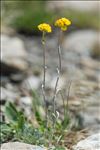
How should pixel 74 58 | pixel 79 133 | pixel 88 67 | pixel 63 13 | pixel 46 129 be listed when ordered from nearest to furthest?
1. pixel 46 129
2. pixel 79 133
3. pixel 88 67
4. pixel 74 58
5. pixel 63 13

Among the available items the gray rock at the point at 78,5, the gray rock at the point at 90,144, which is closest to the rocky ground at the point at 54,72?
the gray rock at the point at 90,144

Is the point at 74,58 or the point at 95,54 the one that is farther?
the point at 95,54

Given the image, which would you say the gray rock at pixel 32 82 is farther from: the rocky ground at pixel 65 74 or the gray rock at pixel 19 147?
the gray rock at pixel 19 147

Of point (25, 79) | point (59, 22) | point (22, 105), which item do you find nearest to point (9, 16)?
point (25, 79)

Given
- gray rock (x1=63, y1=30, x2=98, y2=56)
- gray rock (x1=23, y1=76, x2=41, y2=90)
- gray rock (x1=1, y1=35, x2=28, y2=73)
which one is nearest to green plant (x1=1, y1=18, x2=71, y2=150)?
gray rock (x1=23, y1=76, x2=41, y2=90)

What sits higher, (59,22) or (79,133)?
(59,22)

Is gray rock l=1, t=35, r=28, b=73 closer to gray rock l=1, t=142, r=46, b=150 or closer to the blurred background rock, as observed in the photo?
the blurred background rock

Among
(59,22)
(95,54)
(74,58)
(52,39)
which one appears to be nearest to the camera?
(59,22)

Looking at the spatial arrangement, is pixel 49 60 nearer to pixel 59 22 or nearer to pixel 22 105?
pixel 22 105
